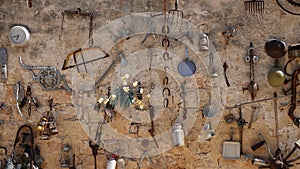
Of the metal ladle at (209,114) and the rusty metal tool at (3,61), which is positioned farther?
the rusty metal tool at (3,61)

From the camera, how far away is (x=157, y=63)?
5.64 metres

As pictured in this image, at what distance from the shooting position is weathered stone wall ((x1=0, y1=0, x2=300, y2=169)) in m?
5.50

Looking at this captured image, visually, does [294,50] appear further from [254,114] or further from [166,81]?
[166,81]

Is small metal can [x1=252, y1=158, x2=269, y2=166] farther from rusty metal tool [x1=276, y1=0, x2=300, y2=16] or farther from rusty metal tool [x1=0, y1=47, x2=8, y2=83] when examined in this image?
rusty metal tool [x1=0, y1=47, x2=8, y2=83]

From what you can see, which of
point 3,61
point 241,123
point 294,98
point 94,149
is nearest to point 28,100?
point 3,61

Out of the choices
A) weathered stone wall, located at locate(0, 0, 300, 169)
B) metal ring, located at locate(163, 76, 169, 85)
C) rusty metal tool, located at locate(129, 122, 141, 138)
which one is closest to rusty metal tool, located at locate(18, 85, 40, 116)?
weathered stone wall, located at locate(0, 0, 300, 169)

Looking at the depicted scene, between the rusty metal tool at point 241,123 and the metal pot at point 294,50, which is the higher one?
the metal pot at point 294,50

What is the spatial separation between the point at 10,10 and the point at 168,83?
79.4 inches

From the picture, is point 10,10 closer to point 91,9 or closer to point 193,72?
point 91,9

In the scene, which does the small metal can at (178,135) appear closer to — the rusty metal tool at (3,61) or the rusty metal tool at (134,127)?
the rusty metal tool at (134,127)

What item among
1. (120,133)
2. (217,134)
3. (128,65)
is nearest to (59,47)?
(128,65)

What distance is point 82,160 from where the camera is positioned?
579cm

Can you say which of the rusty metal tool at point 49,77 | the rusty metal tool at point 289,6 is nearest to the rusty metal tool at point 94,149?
the rusty metal tool at point 49,77

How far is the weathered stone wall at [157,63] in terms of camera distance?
18.0ft
